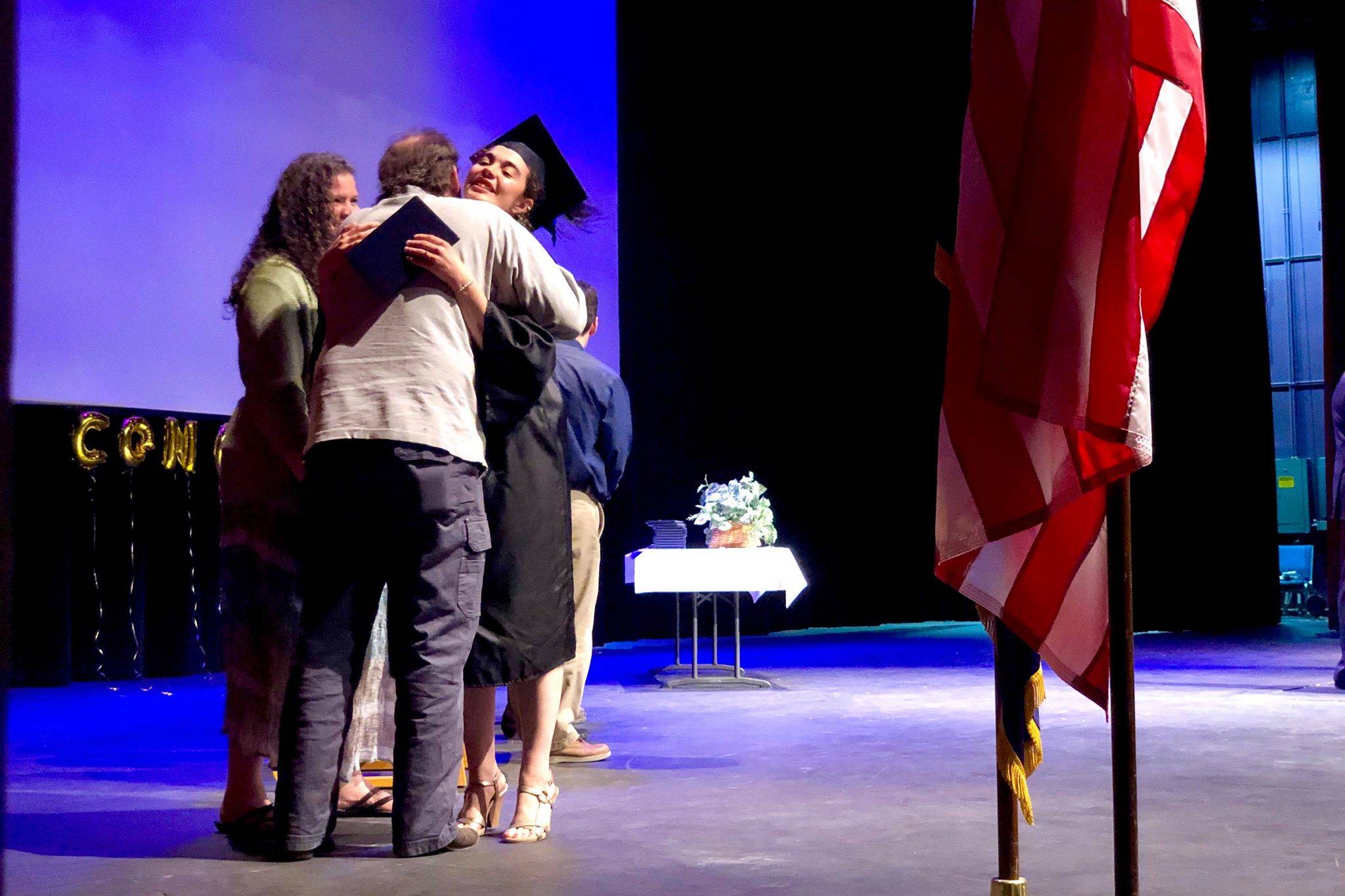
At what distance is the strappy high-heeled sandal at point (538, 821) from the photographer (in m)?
2.73

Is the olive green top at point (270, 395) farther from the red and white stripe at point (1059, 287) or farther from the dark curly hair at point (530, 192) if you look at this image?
the red and white stripe at point (1059, 287)

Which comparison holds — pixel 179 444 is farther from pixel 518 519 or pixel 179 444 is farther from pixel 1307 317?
pixel 1307 317

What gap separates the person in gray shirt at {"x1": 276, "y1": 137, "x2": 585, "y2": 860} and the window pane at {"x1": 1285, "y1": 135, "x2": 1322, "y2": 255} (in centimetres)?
1307

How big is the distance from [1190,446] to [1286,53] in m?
5.76

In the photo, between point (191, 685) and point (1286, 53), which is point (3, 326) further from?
point (1286, 53)

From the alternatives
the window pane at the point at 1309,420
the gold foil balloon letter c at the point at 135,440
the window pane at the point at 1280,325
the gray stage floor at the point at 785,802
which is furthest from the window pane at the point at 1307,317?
the gold foil balloon letter c at the point at 135,440

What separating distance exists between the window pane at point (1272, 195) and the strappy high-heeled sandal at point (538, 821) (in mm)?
12970

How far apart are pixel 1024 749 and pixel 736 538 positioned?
168 inches

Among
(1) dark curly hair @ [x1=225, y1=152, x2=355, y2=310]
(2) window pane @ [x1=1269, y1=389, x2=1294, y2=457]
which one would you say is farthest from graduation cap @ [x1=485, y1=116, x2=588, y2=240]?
(2) window pane @ [x1=1269, y1=389, x2=1294, y2=457]

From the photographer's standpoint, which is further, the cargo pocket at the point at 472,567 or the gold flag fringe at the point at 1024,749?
the cargo pocket at the point at 472,567

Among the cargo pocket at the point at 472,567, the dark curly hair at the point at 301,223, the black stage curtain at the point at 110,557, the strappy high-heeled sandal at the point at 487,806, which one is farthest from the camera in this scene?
the black stage curtain at the point at 110,557

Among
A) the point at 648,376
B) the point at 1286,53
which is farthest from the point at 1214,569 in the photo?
the point at 1286,53

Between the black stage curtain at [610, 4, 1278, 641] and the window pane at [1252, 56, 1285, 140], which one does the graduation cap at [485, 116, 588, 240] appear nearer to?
the black stage curtain at [610, 4, 1278, 641]

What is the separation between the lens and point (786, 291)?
998 centimetres
